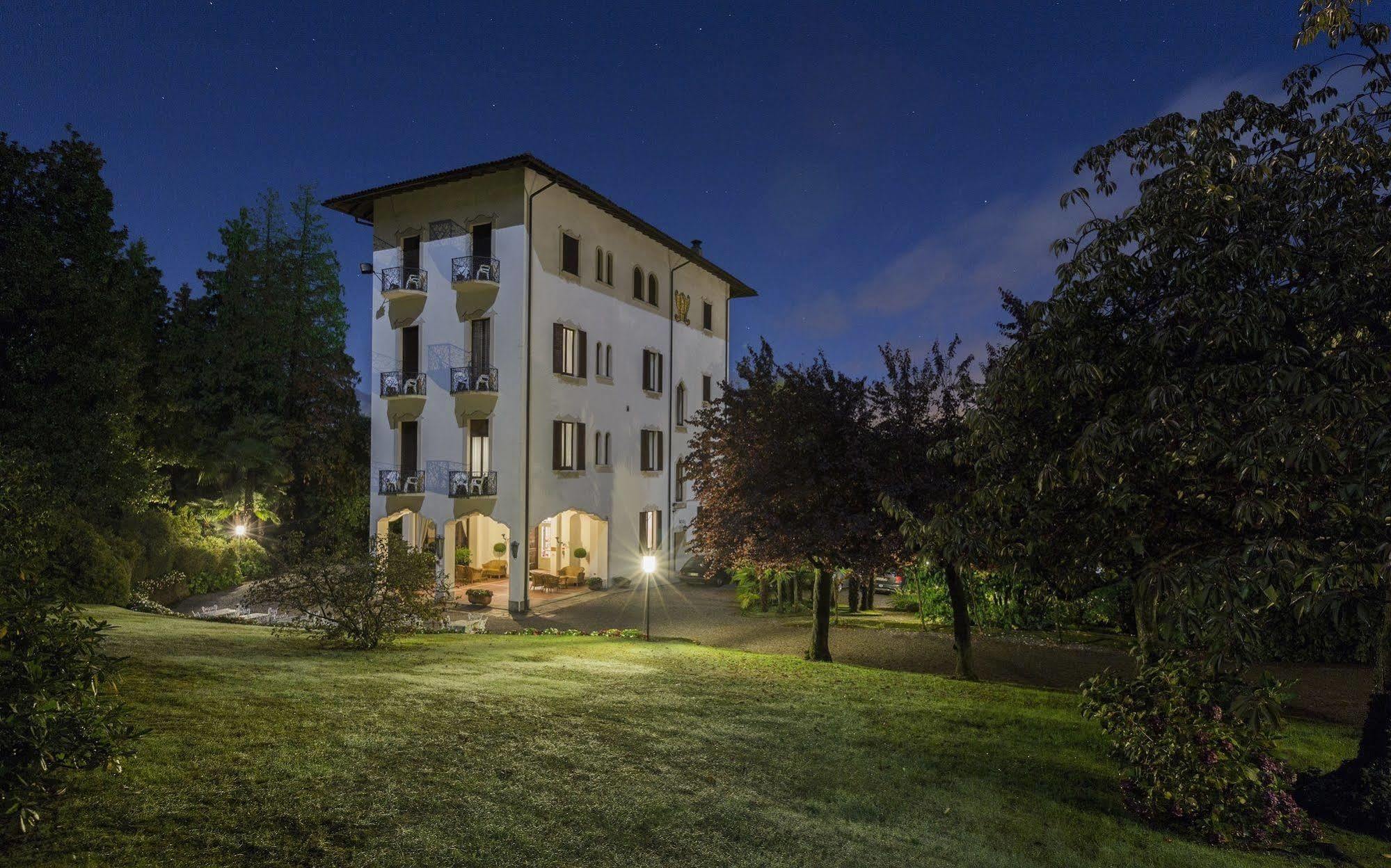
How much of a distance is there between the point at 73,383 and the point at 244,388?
10656 mm

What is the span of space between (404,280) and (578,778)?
76.6 feet

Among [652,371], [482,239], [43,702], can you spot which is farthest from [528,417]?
[43,702]

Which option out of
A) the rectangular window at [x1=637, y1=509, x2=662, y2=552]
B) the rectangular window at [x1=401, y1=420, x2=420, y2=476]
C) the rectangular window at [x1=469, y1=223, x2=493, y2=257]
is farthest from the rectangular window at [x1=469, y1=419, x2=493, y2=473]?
the rectangular window at [x1=637, y1=509, x2=662, y2=552]

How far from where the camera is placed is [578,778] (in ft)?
19.4

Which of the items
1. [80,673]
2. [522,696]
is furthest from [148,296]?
[80,673]

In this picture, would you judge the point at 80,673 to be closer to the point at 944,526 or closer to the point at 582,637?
the point at 944,526

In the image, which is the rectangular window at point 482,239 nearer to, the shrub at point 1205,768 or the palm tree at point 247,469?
the palm tree at point 247,469

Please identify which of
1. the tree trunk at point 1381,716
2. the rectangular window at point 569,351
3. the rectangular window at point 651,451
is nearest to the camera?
the tree trunk at point 1381,716

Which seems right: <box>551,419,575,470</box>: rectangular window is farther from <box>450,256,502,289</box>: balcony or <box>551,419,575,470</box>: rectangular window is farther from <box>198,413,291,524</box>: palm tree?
<box>198,413,291,524</box>: palm tree

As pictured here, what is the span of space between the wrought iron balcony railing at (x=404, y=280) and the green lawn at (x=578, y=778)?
1769cm

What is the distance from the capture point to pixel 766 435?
48.0 ft

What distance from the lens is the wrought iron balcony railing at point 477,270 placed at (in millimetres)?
24703

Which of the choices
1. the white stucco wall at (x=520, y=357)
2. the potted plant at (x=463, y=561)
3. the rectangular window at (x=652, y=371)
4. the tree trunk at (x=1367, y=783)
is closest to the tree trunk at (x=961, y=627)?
the tree trunk at (x=1367, y=783)

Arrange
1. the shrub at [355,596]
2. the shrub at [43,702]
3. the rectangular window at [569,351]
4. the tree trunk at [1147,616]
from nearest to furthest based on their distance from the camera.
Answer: the shrub at [43,702]
the tree trunk at [1147,616]
the shrub at [355,596]
the rectangular window at [569,351]
